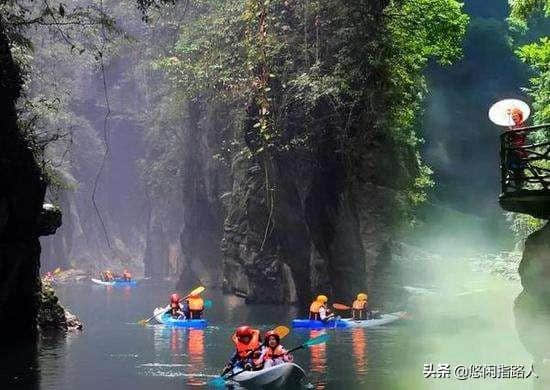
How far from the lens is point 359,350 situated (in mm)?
20891

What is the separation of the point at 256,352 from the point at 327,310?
10881mm

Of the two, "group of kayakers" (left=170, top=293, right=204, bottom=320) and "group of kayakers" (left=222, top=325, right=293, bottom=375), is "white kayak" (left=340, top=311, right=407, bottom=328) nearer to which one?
"group of kayakers" (left=170, top=293, right=204, bottom=320)

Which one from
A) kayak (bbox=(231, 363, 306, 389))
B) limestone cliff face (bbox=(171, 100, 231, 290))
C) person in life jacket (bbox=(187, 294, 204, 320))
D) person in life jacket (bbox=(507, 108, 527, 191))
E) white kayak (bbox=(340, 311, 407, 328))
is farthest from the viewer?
limestone cliff face (bbox=(171, 100, 231, 290))

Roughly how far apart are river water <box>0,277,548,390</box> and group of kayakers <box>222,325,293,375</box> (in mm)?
867

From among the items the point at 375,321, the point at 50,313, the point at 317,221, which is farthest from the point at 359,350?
the point at 317,221

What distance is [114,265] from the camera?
235 feet

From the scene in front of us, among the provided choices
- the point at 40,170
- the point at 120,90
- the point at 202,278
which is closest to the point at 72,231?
the point at 120,90

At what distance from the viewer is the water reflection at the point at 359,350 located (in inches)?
683

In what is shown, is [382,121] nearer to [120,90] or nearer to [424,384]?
[424,384]

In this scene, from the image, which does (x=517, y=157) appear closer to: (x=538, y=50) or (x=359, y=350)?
(x=538, y=50)

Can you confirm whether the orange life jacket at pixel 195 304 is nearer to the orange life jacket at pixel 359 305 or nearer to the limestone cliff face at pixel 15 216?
the orange life jacket at pixel 359 305

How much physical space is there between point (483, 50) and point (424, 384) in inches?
1673

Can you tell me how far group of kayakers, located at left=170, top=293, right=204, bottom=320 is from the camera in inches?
1091

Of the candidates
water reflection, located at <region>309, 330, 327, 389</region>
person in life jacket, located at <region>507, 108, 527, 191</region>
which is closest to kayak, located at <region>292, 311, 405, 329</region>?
water reflection, located at <region>309, 330, 327, 389</region>
